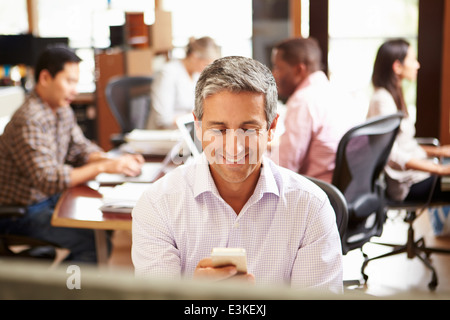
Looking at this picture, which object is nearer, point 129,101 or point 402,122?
point 402,122

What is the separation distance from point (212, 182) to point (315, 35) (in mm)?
4095

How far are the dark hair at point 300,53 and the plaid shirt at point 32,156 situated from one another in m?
1.05

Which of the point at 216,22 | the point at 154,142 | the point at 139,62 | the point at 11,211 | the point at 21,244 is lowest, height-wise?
the point at 21,244

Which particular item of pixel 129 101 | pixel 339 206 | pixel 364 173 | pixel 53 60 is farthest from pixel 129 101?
pixel 339 206

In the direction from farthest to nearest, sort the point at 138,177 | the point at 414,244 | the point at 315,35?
the point at 315,35, the point at 414,244, the point at 138,177

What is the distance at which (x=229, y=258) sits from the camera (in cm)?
105

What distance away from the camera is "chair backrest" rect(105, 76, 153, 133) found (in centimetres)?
383

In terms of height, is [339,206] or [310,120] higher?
[310,120]

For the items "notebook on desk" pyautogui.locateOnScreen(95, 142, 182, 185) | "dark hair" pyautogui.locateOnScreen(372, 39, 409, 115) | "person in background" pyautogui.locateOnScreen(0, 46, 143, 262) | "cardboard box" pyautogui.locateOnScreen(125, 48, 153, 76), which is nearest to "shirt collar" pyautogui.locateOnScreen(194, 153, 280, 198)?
"notebook on desk" pyautogui.locateOnScreen(95, 142, 182, 185)

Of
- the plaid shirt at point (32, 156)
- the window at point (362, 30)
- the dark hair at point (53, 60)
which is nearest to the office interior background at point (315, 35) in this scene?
the window at point (362, 30)

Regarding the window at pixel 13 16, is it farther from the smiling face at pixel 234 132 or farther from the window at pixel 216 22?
the smiling face at pixel 234 132

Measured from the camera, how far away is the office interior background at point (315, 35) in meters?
4.96

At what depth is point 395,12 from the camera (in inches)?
201

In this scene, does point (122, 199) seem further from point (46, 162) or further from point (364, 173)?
point (364, 173)
